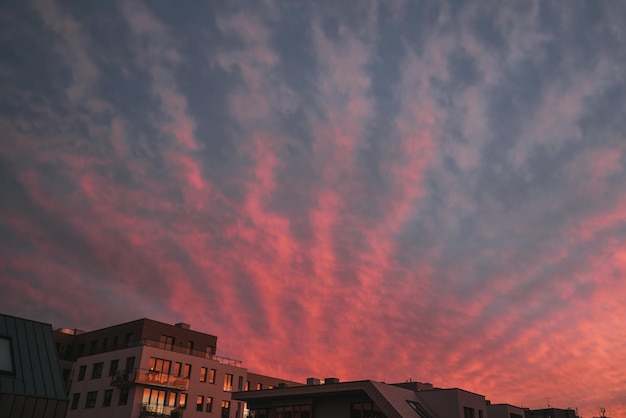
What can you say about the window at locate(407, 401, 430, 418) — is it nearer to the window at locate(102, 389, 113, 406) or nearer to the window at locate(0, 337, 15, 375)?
the window at locate(0, 337, 15, 375)

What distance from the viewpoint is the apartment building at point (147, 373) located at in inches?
2603

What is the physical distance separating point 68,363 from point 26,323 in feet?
208

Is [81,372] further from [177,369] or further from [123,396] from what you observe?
[177,369]

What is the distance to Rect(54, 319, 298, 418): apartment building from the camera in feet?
217

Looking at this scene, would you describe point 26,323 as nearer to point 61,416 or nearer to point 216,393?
point 61,416

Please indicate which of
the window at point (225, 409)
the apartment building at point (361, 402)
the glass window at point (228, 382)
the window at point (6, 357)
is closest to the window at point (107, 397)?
the window at point (225, 409)

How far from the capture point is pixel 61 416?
1925cm

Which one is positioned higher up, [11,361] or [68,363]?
[68,363]

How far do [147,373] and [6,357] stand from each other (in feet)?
160

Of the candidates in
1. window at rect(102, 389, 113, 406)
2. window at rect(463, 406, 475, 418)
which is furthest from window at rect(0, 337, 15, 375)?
window at rect(102, 389, 113, 406)

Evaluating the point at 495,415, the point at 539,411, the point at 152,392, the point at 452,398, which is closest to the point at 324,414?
the point at 452,398

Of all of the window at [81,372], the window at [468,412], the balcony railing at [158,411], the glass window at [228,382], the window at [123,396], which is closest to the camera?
the window at [468,412]

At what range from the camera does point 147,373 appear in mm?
65625

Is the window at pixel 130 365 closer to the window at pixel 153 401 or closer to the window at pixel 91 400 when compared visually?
the window at pixel 153 401
